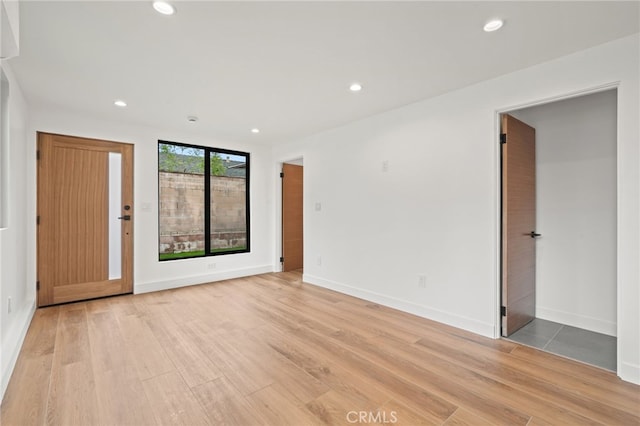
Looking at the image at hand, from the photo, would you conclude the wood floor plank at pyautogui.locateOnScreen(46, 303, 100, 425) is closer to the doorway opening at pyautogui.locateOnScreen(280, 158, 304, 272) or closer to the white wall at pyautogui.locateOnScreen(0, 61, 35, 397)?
the white wall at pyautogui.locateOnScreen(0, 61, 35, 397)

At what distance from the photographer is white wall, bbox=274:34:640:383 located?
84.9 inches

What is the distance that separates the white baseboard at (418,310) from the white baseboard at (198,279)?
4.81ft

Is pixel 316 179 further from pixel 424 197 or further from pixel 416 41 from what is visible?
pixel 416 41

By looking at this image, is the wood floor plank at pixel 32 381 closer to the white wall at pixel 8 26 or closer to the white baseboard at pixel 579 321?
the white wall at pixel 8 26

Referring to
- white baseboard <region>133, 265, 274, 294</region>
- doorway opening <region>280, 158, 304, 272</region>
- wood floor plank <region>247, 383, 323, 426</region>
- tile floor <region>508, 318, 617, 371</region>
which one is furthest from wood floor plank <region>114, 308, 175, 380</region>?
tile floor <region>508, 318, 617, 371</region>

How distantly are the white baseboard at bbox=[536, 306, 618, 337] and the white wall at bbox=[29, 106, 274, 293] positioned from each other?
4356 millimetres

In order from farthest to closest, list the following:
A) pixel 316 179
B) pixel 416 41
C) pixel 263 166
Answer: pixel 263 166 < pixel 316 179 < pixel 416 41

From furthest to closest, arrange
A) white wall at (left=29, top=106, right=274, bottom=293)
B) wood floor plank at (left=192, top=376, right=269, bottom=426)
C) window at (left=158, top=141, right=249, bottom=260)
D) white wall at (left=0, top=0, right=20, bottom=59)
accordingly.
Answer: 1. window at (left=158, top=141, right=249, bottom=260)
2. white wall at (left=29, top=106, right=274, bottom=293)
3. wood floor plank at (left=192, top=376, right=269, bottom=426)
4. white wall at (left=0, top=0, right=20, bottom=59)

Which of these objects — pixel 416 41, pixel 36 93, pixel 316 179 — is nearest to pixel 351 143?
pixel 316 179

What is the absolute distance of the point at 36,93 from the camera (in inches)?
127

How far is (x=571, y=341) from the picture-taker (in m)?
2.77

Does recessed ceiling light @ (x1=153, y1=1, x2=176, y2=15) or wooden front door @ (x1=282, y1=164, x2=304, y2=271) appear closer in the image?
recessed ceiling light @ (x1=153, y1=1, x2=176, y2=15)

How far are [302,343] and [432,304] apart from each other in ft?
5.08

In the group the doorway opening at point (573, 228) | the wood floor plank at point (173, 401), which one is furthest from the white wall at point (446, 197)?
the wood floor plank at point (173, 401)
